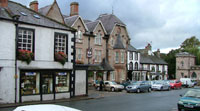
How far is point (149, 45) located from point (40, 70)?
167 feet

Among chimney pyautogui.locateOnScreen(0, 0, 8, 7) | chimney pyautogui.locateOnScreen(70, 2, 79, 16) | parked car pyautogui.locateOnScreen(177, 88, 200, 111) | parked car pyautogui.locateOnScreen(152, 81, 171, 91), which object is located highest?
chimney pyautogui.locateOnScreen(70, 2, 79, 16)

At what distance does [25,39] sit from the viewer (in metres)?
19.9

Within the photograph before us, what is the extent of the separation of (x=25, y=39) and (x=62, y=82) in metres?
5.38

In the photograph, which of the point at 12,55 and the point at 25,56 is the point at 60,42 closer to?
the point at 25,56

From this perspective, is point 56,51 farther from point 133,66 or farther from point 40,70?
point 133,66

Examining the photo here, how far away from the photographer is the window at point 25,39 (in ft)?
64.2

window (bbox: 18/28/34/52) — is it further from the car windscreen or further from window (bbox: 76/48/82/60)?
window (bbox: 76/48/82/60)

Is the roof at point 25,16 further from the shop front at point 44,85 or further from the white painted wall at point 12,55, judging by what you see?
the shop front at point 44,85

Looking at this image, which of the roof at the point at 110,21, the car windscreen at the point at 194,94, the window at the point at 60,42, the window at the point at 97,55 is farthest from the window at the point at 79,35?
the car windscreen at the point at 194,94

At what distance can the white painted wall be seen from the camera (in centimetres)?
1825

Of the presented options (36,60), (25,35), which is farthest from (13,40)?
(36,60)

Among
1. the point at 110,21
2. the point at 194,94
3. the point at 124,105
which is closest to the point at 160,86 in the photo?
the point at 110,21

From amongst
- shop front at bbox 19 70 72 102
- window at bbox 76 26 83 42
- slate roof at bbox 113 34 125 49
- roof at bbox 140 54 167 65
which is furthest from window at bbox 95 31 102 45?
shop front at bbox 19 70 72 102

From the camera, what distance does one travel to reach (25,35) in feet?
65.4
